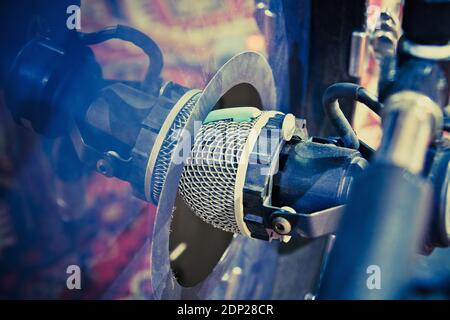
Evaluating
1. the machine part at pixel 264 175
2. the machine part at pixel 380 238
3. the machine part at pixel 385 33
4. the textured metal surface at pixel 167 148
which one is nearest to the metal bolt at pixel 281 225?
the machine part at pixel 264 175

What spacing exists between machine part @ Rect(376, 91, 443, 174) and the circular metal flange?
229 mm

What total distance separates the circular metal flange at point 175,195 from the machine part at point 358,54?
33cm

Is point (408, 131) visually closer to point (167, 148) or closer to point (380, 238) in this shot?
point (380, 238)

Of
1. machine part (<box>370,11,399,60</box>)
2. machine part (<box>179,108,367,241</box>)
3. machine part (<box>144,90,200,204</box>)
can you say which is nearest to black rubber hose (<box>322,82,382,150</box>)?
machine part (<box>179,108,367,241</box>)

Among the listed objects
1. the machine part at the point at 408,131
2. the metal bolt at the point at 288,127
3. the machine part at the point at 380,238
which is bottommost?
the metal bolt at the point at 288,127

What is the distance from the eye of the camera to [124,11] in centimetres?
52

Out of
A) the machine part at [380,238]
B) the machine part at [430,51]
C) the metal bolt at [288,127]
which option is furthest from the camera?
the metal bolt at [288,127]

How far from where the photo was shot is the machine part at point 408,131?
11.4 inches

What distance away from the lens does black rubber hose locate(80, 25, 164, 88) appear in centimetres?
50

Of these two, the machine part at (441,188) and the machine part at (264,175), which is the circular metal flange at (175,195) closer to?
the machine part at (264,175)

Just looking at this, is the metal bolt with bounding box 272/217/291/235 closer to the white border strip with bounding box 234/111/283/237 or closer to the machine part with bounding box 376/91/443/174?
the white border strip with bounding box 234/111/283/237

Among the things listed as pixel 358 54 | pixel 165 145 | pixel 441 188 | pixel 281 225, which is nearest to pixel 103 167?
pixel 165 145

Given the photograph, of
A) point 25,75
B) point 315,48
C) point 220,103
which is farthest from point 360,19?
point 25,75
